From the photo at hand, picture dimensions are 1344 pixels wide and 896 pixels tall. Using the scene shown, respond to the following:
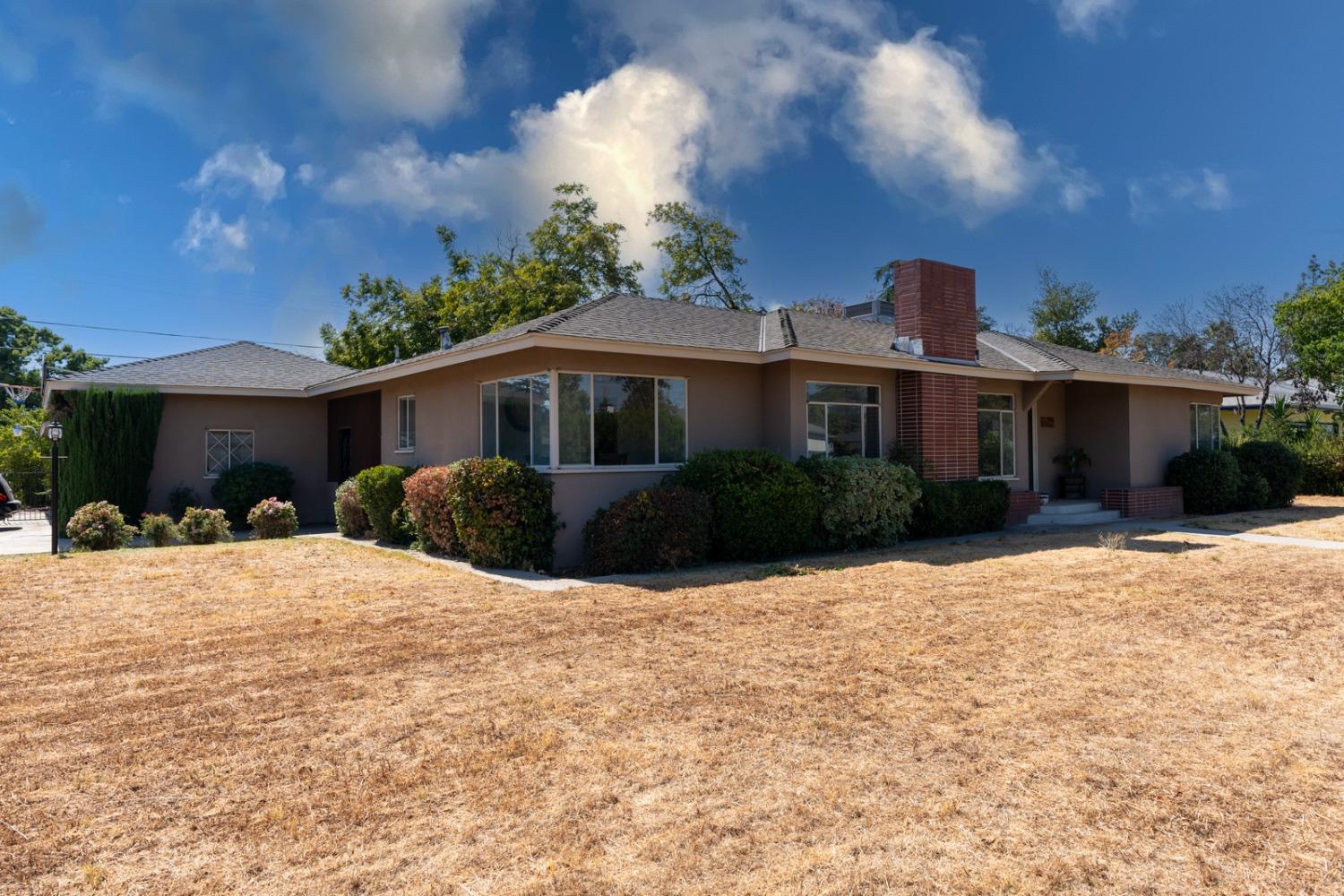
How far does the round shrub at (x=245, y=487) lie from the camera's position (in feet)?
54.6

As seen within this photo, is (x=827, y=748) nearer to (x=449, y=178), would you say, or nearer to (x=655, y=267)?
(x=449, y=178)

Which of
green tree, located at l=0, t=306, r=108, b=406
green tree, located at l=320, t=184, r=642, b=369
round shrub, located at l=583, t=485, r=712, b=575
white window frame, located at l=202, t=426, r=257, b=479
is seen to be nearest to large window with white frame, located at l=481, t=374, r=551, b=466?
round shrub, located at l=583, t=485, r=712, b=575

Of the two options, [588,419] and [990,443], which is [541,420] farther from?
[990,443]

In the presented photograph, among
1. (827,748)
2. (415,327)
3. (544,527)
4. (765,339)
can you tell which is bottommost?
(827,748)

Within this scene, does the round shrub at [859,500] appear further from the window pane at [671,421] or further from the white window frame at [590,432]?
the white window frame at [590,432]

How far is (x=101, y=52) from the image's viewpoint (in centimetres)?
1495

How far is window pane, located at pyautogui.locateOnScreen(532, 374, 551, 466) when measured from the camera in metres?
11.1

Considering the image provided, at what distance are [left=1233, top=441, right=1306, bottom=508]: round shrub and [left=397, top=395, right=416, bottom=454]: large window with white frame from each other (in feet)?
60.8

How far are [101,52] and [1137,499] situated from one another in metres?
22.4

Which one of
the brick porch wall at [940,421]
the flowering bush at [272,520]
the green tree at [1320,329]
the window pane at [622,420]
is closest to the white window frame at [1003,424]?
the brick porch wall at [940,421]

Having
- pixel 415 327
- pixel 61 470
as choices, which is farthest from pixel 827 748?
pixel 415 327

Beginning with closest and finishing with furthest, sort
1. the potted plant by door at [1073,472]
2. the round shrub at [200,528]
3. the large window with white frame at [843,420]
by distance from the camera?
the large window with white frame at [843,420] → the round shrub at [200,528] → the potted plant by door at [1073,472]

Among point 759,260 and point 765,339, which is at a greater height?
point 759,260

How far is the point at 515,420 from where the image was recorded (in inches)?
464
